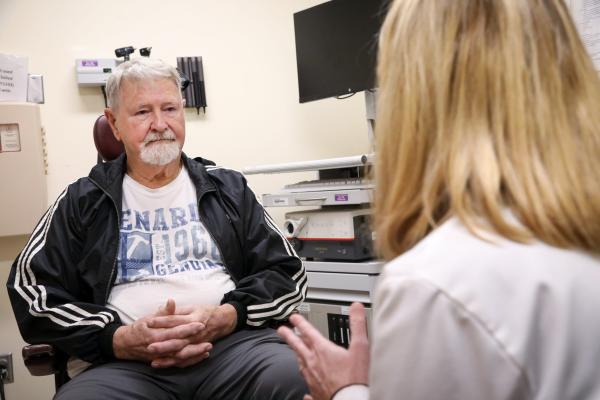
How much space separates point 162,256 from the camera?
5.22 ft

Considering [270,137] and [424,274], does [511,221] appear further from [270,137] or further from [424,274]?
[270,137]

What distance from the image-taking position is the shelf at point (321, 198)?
7.00 feet

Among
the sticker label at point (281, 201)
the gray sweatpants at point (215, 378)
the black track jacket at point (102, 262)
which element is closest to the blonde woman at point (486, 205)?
the gray sweatpants at point (215, 378)

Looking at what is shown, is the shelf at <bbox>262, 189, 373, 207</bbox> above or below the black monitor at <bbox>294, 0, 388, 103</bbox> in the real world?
below

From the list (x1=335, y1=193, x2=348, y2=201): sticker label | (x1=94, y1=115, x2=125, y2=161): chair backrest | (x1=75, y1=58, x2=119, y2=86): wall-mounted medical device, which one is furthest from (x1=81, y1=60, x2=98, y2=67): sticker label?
(x1=335, y1=193, x2=348, y2=201): sticker label

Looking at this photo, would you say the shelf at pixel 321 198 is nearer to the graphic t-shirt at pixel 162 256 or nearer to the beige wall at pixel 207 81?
the beige wall at pixel 207 81

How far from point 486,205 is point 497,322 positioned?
126mm

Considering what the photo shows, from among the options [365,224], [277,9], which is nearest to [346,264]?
[365,224]

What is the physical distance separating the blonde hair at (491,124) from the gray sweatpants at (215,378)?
734mm

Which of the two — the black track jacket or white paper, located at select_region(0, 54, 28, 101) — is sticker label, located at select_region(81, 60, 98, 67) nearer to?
white paper, located at select_region(0, 54, 28, 101)

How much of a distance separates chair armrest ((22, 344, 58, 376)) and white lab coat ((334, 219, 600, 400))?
1084 mm

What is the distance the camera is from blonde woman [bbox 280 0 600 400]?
55 centimetres

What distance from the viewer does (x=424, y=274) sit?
0.56 metres

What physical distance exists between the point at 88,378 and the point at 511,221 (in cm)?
111
